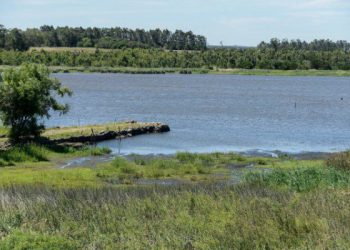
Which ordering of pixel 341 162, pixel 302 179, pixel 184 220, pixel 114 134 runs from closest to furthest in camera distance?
pixel 184 220 < pixel 302 179 < pixel 341 162 < pixel 114 134

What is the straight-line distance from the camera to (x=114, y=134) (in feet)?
220

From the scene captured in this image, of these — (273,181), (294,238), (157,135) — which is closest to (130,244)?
(294,238)

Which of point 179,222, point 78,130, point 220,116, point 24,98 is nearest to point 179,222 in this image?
point 179,222

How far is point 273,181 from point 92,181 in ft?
41.2

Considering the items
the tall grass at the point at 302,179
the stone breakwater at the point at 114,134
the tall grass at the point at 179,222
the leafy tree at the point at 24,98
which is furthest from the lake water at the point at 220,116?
the tall grass at the point at 179,222

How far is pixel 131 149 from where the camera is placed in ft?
195

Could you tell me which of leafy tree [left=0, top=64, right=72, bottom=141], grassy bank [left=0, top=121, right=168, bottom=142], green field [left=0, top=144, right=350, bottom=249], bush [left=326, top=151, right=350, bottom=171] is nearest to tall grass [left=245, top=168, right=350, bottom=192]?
green field [left=0, top=144, right=350, bottom=249]

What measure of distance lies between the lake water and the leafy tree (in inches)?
317

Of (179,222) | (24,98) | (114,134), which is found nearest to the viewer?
(179,222)

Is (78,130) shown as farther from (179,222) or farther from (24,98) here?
(179,222)

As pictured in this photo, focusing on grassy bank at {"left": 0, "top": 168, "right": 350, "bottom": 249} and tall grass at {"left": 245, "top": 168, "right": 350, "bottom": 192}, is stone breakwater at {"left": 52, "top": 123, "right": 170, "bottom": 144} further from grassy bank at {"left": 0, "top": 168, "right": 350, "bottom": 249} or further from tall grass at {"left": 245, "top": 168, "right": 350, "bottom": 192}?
grassy bank at {"left": 0, "top": 168, "right": 350, "bottom": 249}

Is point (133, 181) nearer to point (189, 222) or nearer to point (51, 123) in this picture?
point (189, 222)

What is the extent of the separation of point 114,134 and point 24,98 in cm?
1411

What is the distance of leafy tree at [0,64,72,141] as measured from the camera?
178 feet
